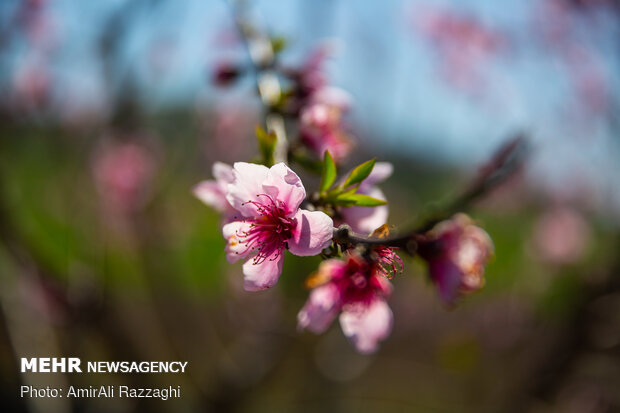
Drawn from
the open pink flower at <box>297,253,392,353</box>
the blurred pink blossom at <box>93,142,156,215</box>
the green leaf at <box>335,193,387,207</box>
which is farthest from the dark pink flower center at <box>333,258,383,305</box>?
the blurred pink blossom at <box>93,142,156,215</box>

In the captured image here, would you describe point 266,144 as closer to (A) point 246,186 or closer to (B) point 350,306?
(A) point 246,186

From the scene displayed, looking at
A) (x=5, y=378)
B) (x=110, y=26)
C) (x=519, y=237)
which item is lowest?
(x=519, y=237)

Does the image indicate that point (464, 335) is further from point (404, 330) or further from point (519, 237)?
point (519, 237)

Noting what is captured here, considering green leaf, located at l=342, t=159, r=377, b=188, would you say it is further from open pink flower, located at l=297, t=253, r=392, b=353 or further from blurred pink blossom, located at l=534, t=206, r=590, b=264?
blurred pink blossom, located at l=534, t=206, r=590, b=264

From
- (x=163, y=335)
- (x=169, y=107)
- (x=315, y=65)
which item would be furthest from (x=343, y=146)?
(x=169, y=107)

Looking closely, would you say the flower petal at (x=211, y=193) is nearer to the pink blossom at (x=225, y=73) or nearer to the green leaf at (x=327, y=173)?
the green leaf at (x=327, y=173)

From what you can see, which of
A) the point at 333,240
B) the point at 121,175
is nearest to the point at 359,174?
the point at 333,240

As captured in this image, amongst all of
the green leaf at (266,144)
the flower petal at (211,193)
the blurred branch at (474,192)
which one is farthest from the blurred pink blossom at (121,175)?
the blurred branch at (474,192)

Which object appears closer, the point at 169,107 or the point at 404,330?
the point at 169,107
